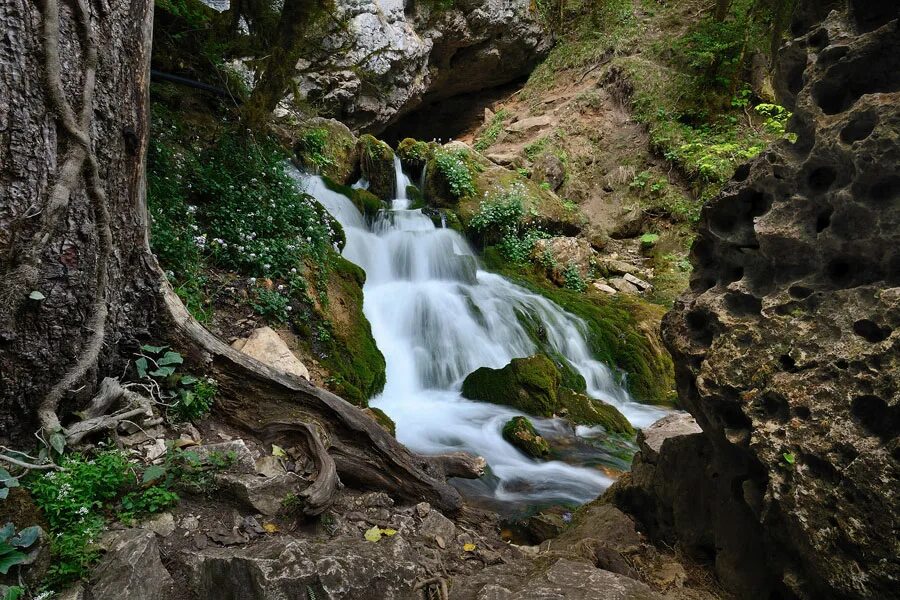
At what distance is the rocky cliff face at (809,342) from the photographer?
2072mm

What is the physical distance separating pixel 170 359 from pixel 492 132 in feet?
52.0

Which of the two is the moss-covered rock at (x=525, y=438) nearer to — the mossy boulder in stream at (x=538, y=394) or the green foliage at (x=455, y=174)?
the mossy boulder in stream at (x=538, y=394)

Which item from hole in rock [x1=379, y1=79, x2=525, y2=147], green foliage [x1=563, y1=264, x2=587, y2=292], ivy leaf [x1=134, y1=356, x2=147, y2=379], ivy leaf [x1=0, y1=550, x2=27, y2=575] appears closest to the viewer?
ivy leaf [x1=0, y1=550, x2=27, y2=575]

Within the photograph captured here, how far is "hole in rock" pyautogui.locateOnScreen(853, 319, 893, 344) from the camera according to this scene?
218cm

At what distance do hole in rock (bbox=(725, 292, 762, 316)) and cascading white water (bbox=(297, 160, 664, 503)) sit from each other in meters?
2.96

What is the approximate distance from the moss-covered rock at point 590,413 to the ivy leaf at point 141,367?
526 cm

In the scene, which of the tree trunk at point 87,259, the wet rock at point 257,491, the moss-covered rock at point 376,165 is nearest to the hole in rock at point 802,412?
the tree trunk at point 87,259

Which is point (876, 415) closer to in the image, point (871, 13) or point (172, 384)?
point (871, 13)

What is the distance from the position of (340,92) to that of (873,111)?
13014 mm

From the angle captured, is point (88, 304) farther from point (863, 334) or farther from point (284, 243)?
point (863, 334)

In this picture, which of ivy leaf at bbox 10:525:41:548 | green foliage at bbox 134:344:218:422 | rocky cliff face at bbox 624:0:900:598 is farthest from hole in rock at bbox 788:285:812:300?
ivy leaf at bbox 10:525:41:548

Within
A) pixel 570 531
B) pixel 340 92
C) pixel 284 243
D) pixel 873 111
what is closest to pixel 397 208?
pixel 340 92

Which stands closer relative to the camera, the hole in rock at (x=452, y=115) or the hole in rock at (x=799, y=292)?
the hole in rock at (x=799, y=292)

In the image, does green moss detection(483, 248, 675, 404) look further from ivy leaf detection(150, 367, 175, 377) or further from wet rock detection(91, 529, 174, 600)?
wet rock detection(91, 529, 174, 600)
